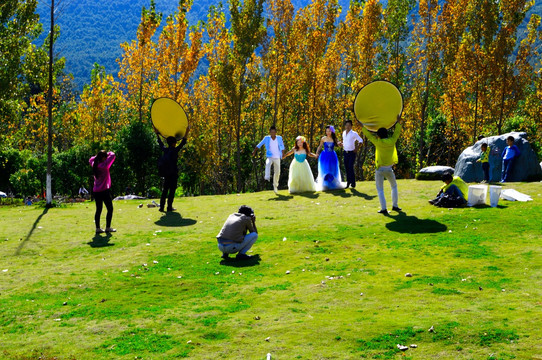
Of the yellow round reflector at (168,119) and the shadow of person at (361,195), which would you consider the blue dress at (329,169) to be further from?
the yellow round reflector at (168,119)

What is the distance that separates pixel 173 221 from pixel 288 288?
8063mm

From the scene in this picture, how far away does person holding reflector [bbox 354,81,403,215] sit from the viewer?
637 inches

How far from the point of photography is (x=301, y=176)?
2200 centimetres

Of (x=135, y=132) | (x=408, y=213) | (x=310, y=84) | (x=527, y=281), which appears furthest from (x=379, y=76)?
(x=527, y=281)

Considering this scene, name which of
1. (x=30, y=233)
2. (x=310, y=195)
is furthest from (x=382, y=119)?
(x=30, y=233)

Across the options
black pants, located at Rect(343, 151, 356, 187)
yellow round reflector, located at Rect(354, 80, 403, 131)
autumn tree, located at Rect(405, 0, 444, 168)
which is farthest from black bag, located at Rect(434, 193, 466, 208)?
autumn tree, located at Rect(405, 0, 444, 168)

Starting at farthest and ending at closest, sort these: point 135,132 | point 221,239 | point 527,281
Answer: point 135,132 → point 221,239 → point 527,281

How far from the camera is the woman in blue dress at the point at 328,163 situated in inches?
845

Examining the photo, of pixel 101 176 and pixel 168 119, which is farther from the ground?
pixel 168 119

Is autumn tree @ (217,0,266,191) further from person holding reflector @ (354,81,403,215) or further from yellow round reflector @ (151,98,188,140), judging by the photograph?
person holding reflector @ (354,81,403,215)

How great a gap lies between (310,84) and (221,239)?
109 feet

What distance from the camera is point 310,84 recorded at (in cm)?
4422

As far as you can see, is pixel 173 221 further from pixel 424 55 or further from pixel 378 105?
pixel 424 55

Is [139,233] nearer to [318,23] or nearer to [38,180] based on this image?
[318,23]
